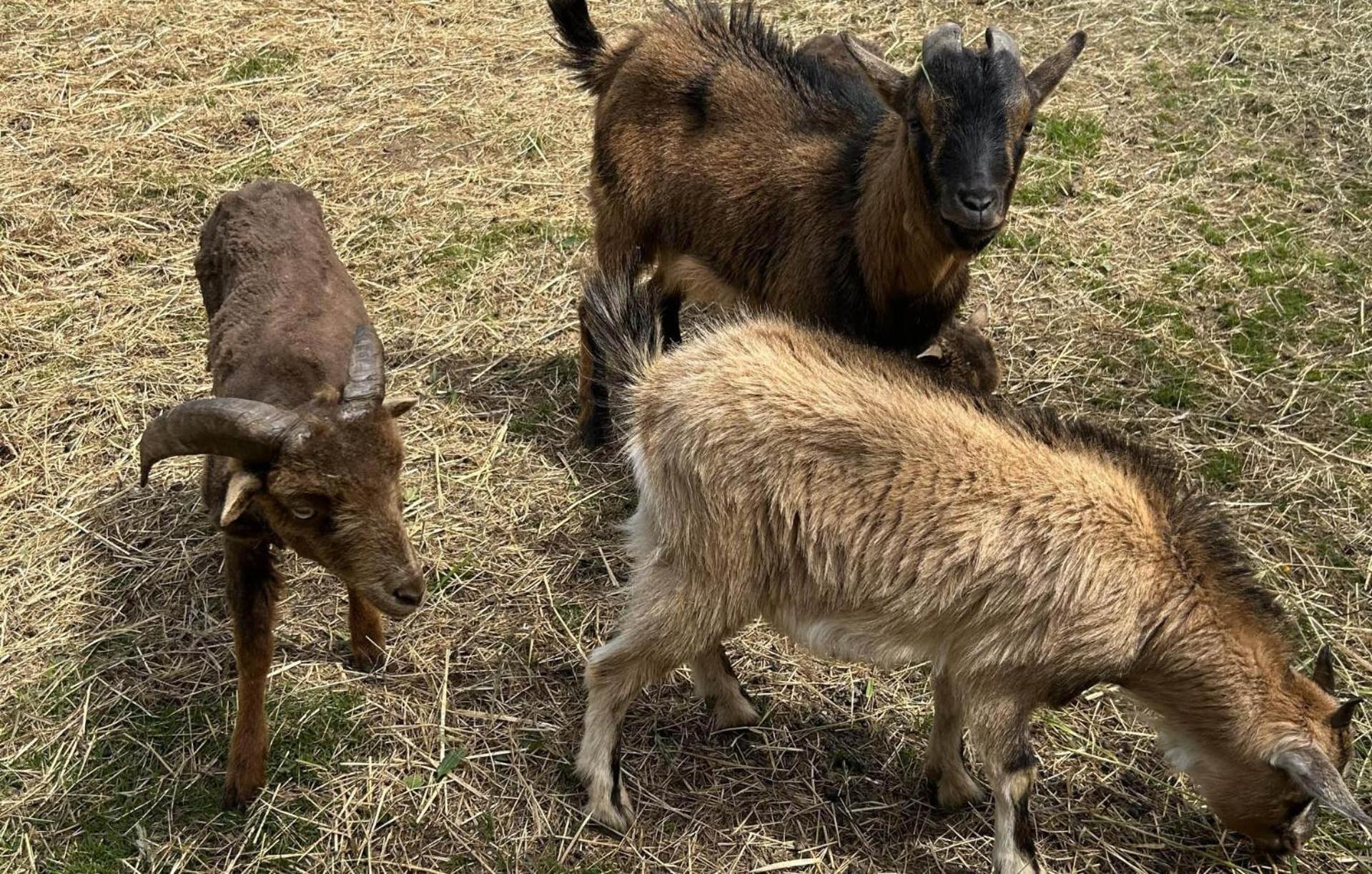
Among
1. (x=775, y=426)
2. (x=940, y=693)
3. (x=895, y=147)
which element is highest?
(x=895, y=147)

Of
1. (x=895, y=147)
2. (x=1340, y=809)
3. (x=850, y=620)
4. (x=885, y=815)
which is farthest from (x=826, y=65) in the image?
(x=1340, y=809)

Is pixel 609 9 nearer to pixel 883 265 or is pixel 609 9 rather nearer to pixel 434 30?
pixel 434 30

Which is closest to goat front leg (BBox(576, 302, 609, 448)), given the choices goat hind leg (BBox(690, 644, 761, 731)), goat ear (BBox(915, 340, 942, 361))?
goat ear (BBox(915, 340, 942, 361))

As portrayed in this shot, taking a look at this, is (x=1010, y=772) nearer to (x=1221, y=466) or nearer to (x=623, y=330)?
(x=623, y=330)

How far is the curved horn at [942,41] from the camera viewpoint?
422 centimetres

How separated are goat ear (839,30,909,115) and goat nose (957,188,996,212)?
51 centimetres

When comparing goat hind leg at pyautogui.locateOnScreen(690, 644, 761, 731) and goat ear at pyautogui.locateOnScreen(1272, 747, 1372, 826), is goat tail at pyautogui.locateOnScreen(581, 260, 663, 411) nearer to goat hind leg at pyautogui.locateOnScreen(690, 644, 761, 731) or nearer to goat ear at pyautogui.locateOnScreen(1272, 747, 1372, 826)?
goat hind leg at pyautogui.locateOnScreen(690, 644, 761, 731)

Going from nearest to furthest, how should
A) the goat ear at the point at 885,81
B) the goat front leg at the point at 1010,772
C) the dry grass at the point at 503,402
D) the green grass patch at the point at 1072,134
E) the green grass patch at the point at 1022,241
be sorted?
1. the goat front leg at the point at 1010,772
2. the dry grass at the point at 503,402
3. the goat ear at the point at 885,81
4. the green grass patch at the point at 1022,241
5. the green grass patch at the point at 1072,134

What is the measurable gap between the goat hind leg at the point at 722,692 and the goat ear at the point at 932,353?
1417 millimetres

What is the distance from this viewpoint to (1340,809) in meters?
3.20

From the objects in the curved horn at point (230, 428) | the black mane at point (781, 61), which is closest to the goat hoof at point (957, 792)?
the curved horn at point (230, 428)

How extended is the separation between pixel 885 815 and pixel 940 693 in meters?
0.45

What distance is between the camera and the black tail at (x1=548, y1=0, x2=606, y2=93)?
17.9 feet

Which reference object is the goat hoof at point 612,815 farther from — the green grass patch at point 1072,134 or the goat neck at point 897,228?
the green grass patch at point 1072,134
